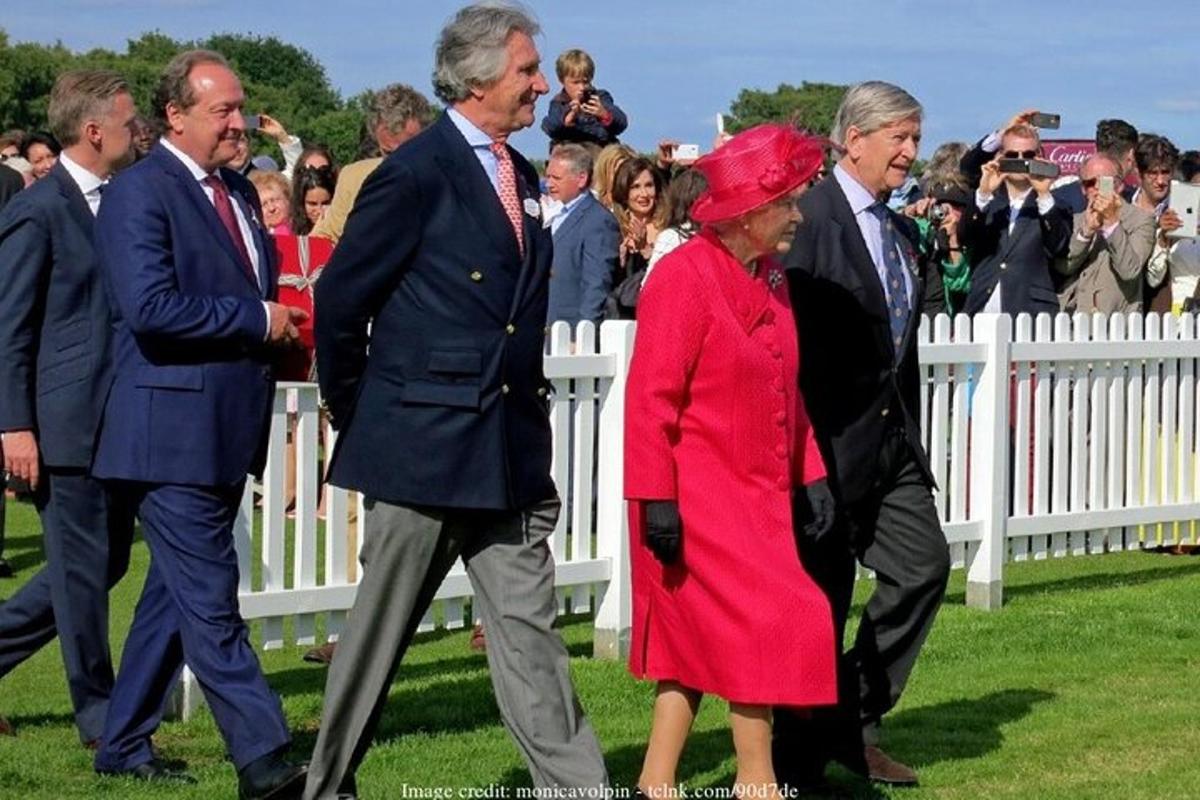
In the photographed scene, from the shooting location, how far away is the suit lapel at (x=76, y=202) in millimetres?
7730

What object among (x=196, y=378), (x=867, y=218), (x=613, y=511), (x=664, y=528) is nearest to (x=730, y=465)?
(x=664, y=528)

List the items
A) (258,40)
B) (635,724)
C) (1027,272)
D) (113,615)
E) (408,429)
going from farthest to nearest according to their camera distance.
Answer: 1. (258,40)
2. (1027,272)
3. (113,615)
4. (635,724)
5. (408,429)

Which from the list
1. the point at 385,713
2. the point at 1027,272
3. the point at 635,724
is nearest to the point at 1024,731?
the point at 635,724

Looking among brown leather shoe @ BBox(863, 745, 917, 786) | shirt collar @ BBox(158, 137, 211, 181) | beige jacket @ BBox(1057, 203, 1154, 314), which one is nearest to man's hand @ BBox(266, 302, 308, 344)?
shirt collar @ BBox(158, 137, 211, 181)

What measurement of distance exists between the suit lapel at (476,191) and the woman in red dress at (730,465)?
483mm

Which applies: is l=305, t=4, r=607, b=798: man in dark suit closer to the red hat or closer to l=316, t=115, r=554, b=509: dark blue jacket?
l=316, t=115, r=554, b=509: dark blue jacket

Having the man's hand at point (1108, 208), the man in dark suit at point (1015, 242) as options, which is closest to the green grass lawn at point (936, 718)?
the man in dark suit at point (1015, 242)

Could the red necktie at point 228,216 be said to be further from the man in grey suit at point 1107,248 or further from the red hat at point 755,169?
the man in grey suit at point 1107,248

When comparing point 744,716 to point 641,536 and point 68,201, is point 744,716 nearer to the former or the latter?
point 641,536

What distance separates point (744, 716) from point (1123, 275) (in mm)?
8572

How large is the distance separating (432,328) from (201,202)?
113 centimetres

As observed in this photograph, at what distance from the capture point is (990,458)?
38.8 ft

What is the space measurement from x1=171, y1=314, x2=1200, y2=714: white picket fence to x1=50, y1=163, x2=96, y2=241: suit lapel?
119 cm

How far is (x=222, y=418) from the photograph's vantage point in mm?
6781
